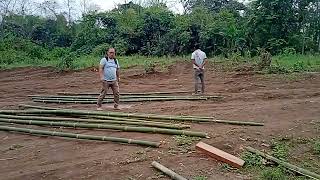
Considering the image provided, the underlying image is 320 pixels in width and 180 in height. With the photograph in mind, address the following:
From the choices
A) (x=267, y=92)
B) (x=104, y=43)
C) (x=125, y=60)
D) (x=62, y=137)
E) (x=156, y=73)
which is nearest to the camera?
(x=62, y=137)

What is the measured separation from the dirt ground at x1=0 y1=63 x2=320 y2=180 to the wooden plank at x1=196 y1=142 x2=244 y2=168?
0.11 meters

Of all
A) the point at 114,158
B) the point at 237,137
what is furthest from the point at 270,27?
the point at 114,158

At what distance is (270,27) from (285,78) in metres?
8.14

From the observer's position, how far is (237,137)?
6754mm

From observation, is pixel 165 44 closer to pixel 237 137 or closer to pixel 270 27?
pixel 270 27

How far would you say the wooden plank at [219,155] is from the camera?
5590mm

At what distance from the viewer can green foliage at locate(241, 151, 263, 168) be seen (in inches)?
222

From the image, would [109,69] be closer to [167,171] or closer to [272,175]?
[167,171]

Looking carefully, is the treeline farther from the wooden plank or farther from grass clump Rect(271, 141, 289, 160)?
the wooden plank

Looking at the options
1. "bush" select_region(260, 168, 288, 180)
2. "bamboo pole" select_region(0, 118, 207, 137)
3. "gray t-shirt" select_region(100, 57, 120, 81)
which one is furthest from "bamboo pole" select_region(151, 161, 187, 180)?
"gray t-shirt" select_region(100, 57, 120, 81)

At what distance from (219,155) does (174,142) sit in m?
1.00

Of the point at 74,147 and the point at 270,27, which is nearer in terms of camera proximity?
the point at 74,147

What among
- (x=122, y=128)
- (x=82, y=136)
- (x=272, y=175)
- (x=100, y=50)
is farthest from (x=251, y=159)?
(x=100, y=50)

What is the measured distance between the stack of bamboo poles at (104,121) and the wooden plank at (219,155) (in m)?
0.63
